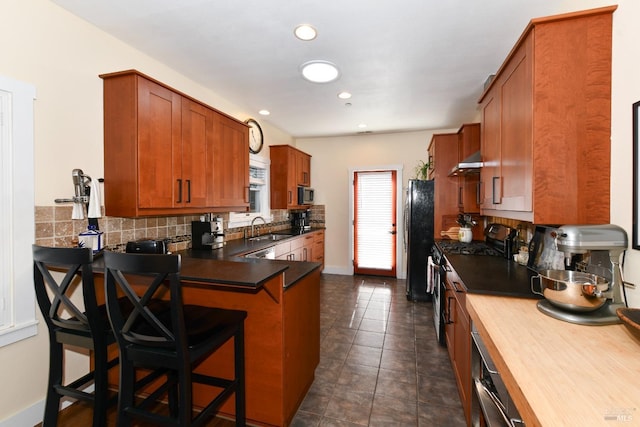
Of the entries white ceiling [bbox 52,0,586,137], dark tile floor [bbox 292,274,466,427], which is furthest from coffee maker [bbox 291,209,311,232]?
white ceiling [bbox 52,0,586,137]

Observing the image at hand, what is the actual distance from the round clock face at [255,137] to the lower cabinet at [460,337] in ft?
10.6

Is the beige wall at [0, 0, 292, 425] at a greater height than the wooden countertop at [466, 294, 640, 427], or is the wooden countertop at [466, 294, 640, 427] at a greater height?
the beige wall at [0, 0, 292, 425]

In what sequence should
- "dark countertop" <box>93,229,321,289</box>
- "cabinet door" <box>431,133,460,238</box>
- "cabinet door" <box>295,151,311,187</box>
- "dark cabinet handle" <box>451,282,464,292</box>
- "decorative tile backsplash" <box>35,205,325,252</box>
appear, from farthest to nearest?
"cabinet door" <box>295,151,311,187</box> < "cabinet door" <box>431,133,460,238</box> < "dark cabinet handle" <box>451,282,464,292</box> < "decorative tile backsplash" <box>35,205,325,252</box> < "dark countertop" <box>93,229,321,289</box>

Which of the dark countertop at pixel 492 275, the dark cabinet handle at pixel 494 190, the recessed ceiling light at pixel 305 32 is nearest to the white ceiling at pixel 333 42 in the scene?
the recessed ceiling light at pixel 305 32

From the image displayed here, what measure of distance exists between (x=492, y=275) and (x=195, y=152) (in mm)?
2616

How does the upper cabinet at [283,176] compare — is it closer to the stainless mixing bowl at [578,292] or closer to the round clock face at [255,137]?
the round clock face at [255,137]

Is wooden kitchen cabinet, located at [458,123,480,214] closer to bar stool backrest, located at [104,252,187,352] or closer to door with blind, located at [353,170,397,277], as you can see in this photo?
door with blind, located at [353,170,397,277]

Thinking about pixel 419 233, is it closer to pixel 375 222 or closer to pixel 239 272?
pixel 375 222

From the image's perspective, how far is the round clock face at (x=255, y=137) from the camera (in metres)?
4.31

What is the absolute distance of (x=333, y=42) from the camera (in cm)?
237

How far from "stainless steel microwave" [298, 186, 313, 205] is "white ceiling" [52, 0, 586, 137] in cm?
185

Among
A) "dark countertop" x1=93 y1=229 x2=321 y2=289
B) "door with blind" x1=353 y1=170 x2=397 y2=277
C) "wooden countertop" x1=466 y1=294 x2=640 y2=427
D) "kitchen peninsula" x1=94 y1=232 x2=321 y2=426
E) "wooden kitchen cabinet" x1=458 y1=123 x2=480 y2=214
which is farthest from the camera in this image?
"door with blind" x1=353 y1=170 x2=397 y2=277

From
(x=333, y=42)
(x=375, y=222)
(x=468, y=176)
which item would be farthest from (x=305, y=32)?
(x=375, y=222)

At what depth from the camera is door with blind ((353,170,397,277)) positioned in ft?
18.0
